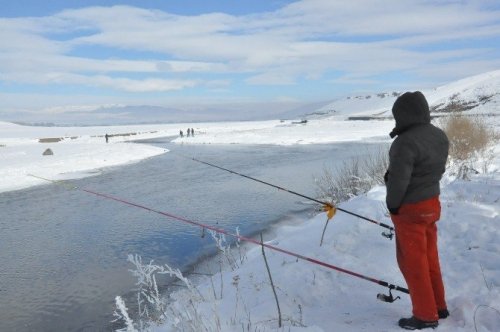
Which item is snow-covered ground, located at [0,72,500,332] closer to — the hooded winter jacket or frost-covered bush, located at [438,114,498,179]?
the hooded winter jacket

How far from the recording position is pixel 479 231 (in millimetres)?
5590

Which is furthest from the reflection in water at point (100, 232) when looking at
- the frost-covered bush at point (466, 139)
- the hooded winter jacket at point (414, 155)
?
the frost-covered bush at point (466, 139)

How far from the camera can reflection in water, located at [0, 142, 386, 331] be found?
758 cm

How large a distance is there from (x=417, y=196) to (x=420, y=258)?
20.3 inches

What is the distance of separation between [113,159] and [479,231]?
2812cm

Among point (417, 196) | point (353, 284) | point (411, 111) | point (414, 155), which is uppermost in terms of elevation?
point (411, 111)


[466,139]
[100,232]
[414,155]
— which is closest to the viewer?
[414,155]

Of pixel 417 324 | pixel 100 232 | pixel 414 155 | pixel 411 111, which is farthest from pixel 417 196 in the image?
pixel 100 232

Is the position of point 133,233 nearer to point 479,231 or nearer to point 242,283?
point 242,283

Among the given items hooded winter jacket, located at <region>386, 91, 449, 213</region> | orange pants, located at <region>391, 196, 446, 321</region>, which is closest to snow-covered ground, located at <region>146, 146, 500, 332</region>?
orange pants, located at <region>391, 196, 446, 321</region>

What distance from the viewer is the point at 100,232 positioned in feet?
39.0

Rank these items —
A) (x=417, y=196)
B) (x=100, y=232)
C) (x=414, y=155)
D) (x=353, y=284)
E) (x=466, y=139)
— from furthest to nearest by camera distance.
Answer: (x=466, y=139)
(x=100, y=232)
(x=353, y=284)
(x=417, y=196)
(x=414, y=155)

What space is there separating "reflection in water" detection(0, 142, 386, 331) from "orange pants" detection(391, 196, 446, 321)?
4695 mm

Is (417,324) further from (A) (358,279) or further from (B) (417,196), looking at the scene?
(A) (358,279)
